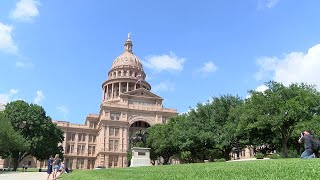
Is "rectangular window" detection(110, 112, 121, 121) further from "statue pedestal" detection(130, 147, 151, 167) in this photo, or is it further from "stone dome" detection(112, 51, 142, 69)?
"statue pedestal" detection(130, 147, 151, 167)

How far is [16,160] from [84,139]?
4147 centimetres

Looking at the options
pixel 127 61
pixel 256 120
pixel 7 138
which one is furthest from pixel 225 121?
pixel 127 61

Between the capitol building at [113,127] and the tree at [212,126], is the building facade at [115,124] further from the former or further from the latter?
the tree at [212,126]

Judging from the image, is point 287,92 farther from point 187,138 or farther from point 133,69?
point 133,69

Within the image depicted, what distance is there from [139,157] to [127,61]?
299 ft

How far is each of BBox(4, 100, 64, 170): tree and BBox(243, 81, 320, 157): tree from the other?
145ft

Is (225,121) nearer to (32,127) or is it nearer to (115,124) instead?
(32,127)

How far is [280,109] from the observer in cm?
4022

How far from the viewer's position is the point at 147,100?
104438mm

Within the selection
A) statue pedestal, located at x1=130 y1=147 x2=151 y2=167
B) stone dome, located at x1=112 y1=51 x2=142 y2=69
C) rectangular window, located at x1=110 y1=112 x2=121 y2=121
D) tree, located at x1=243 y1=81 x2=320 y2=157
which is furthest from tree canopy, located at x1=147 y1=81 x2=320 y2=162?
stone dome, located at x1=112 y1=51 x2=142 y2=69

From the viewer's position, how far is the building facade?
9512 centimetres

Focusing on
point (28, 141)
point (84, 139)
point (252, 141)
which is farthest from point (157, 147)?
point (84, 139)

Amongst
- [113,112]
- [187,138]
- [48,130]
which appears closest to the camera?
[187,138]

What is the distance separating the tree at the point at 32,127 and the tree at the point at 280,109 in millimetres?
44201
